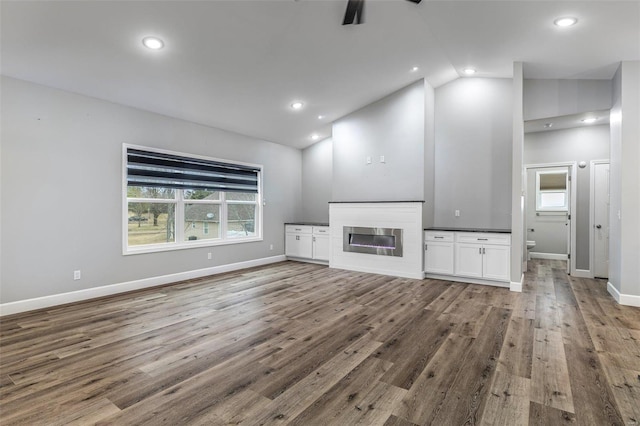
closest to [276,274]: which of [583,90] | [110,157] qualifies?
[110,157]

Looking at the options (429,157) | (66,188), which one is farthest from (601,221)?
(66,188)

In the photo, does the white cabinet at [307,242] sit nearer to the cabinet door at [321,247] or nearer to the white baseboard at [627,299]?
the cabinet door at [321,247]

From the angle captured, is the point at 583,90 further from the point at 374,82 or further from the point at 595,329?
the point at 595,329

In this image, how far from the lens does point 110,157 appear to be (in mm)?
4391

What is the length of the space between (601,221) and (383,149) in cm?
394

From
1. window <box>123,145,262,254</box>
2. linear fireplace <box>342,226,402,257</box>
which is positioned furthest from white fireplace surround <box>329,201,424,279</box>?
window <box>123,145,262,254</box>

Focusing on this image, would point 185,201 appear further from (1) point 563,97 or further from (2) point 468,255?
(1) point 563,97

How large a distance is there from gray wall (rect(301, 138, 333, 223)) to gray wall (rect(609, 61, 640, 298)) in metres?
4.83

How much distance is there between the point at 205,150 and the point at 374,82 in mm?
3143

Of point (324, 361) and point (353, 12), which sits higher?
point (353, 12)

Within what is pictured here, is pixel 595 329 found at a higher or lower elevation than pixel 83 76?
lower

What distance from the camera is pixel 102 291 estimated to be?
4.30 m

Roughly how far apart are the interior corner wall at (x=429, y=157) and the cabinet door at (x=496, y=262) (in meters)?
1.08

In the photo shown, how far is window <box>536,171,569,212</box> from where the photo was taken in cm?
774
